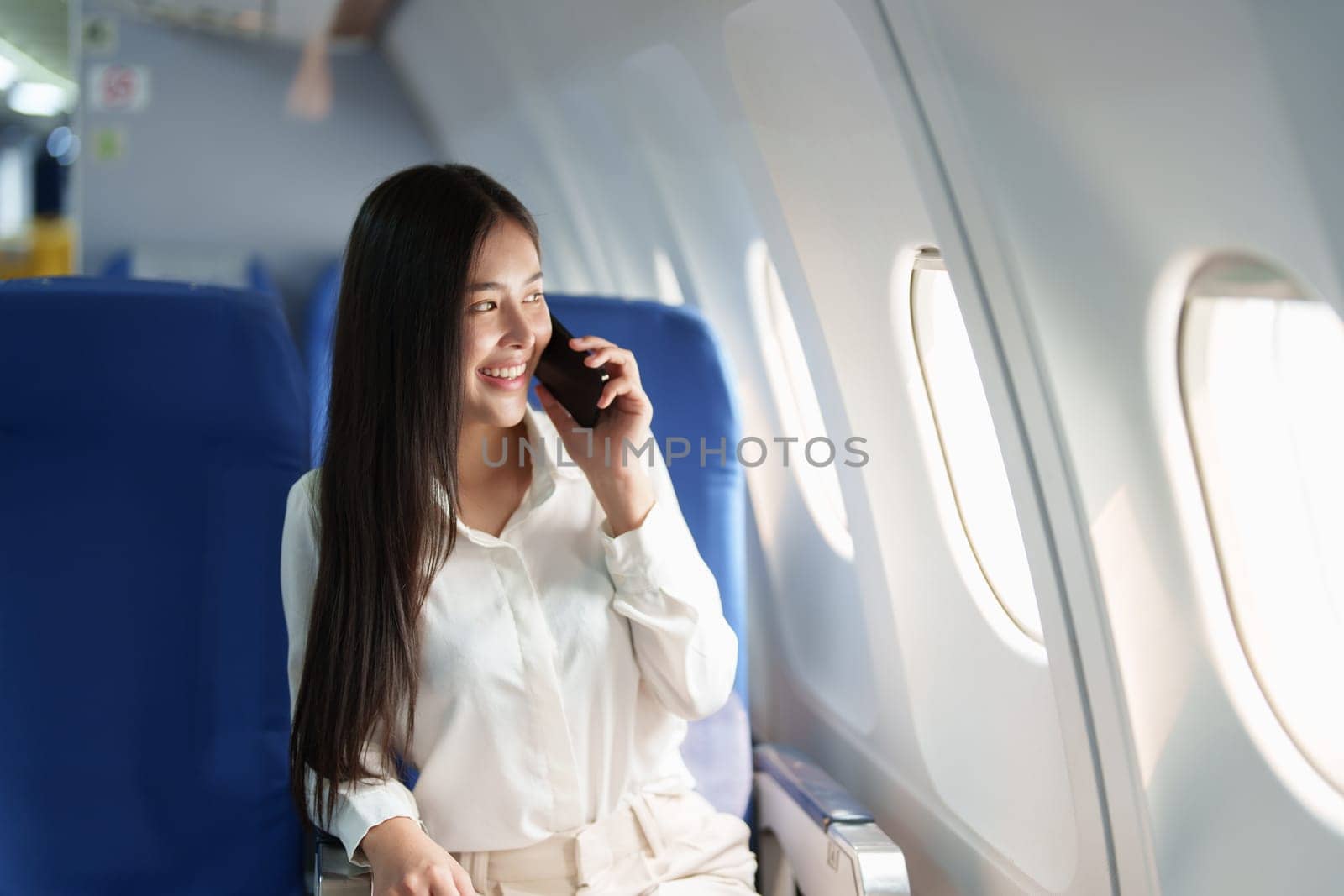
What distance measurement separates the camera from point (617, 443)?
193 centimetres

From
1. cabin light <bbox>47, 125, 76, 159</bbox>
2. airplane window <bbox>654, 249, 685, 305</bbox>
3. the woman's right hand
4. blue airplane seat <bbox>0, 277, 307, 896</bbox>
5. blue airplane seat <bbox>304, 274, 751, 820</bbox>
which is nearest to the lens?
the woman's right hand

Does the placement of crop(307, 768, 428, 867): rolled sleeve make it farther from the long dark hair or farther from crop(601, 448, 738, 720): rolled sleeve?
crop(601, 448, 738, 720): rolled sleeve

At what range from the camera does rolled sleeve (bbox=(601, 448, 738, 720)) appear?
188cm

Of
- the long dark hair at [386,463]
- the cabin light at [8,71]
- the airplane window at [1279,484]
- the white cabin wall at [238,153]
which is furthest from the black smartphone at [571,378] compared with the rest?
the white cabin wall at [238,153]

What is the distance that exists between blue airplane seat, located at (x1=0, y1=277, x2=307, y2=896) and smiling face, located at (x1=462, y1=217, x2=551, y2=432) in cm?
43

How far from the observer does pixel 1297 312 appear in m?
1.44

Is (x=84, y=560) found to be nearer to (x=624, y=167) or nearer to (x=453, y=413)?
(x=453, y=413)

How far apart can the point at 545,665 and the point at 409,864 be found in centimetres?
36

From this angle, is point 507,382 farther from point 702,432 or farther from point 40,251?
point 40,251

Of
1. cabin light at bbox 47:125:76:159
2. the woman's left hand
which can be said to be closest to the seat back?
the woman's left hand

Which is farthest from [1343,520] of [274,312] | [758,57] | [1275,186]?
[274,312]

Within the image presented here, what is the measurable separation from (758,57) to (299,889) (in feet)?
5.67

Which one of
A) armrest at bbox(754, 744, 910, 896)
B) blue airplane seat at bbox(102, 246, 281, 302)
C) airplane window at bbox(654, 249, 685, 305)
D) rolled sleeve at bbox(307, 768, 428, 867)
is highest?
blue airplane seat at bbox(102, 246, 281, 302)

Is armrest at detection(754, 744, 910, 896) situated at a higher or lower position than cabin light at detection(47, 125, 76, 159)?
lower
